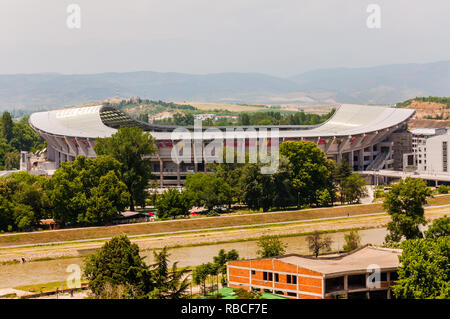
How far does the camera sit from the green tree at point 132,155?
38.4 meters

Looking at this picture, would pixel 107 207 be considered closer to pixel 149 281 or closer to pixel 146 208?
pixel 146 208

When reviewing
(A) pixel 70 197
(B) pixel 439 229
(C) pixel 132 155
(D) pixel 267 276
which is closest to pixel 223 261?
(D) pixel 267 276

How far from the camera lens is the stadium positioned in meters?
50.8

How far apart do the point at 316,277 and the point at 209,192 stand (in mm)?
20218

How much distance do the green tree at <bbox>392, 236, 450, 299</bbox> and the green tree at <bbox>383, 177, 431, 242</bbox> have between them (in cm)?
983

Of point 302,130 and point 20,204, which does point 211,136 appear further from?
point 20,204

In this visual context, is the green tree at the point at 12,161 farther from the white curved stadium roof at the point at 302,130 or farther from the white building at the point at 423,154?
the white building at the point at 423,154

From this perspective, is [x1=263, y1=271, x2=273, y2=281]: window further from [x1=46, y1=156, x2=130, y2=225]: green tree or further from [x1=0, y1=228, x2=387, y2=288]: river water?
[x1=46, y1=156, x2=130, y2=225]: green tree

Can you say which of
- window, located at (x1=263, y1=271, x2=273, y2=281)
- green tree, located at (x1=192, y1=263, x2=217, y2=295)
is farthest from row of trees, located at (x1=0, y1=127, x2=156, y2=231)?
window, located at (x1=263, y1=271, x2=273, y2=281)

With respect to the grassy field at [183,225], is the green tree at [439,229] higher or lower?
higher

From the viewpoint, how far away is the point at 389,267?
19.2 metres

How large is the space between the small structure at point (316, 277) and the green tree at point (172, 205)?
15.4 meters

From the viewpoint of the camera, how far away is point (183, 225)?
113 feet

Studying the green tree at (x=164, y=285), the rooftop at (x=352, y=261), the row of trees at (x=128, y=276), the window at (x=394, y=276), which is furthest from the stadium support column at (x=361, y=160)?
the green tree at (x=164, y=285)
